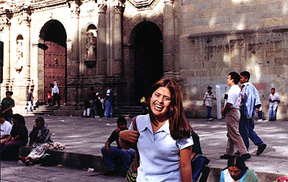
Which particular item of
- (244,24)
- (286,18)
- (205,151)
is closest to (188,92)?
(244,24)

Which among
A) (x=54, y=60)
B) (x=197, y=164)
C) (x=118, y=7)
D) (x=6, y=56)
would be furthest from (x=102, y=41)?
(x=197, y=164)

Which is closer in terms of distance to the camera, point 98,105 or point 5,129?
point 5,129

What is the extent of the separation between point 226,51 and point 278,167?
42.2ft

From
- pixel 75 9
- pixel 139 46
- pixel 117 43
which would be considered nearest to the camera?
pixel 117 43

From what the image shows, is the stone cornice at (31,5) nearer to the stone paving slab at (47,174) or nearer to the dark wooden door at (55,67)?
the dark wooden door at (55,67)

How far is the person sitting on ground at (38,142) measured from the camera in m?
9.59

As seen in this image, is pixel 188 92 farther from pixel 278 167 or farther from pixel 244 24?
pixel 278 167

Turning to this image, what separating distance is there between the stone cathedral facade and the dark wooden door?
7 cm

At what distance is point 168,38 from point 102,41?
443cm

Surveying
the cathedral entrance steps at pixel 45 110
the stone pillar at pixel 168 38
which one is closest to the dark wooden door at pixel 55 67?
the cathedral entrance steps at pixel 45 110

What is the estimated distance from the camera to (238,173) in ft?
17.8

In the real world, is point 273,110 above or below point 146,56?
below

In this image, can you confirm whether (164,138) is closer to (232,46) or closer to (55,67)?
(232,46)

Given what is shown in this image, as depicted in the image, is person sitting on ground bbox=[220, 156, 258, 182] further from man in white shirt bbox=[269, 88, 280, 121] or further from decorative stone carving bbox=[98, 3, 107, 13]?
decorative stone carving bbox=[98, 3, 107, 13]
